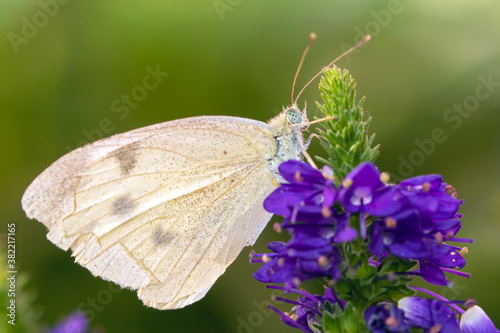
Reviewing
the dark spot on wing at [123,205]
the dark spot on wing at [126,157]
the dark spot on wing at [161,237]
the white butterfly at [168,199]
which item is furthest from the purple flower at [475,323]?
the dark spot on wing at [126,157]

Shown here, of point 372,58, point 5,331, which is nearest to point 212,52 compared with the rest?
point 372,58

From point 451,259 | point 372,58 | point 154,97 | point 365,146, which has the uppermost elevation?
point 372,58

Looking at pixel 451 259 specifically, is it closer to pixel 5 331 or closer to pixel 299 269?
pixel 299 269

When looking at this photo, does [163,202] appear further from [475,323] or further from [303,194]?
[475,323]

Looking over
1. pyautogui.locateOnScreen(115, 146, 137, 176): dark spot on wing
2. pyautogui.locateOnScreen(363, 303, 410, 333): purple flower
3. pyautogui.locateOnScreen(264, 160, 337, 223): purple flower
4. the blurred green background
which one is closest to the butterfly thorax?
pyautogui.locateOnScreen(115, 146, 137, 176): dark spot on wing

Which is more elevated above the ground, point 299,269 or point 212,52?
point 212,52

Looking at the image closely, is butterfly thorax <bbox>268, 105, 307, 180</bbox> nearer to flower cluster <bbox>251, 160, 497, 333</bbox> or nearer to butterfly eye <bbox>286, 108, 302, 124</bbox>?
butterfly eye <bbox>286, 108, 302, 124</bbox>

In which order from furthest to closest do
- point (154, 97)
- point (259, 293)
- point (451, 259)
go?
point (154, 97) < point (259, 293) < point (451, 259)
